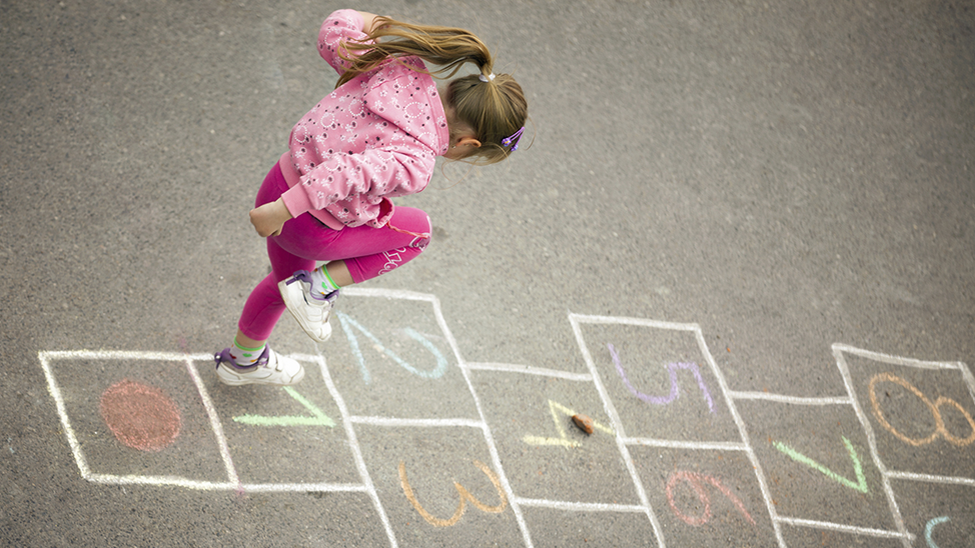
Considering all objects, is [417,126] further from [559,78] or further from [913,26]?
[913,26]

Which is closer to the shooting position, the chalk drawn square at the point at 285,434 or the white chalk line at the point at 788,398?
the chalk drawn square at the point at 285,434

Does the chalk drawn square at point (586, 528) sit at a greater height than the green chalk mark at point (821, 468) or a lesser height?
lesser

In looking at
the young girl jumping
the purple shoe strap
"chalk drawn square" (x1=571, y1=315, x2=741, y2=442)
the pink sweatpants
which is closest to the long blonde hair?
the young girl jumping

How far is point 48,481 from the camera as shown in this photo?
2180 mm

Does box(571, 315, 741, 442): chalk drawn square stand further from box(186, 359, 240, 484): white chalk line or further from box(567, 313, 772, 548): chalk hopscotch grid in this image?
box(186, 359, 240, 484): white chalk line

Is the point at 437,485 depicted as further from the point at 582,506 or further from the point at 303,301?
the point at 303,301

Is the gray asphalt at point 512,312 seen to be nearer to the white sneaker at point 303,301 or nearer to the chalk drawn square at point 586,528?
the chalk drawn square at point 586,528

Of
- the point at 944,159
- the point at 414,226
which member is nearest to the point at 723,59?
the point at 944,159

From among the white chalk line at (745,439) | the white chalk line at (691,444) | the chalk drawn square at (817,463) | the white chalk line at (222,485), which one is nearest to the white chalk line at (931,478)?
the chalk drawn square at (817,463)

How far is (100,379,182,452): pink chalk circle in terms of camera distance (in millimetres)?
2324

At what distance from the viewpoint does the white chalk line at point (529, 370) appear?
2822 mm

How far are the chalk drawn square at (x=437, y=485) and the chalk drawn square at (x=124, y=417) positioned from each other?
57 cm

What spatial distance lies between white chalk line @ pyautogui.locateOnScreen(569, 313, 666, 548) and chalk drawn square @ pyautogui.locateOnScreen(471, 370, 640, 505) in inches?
0.8

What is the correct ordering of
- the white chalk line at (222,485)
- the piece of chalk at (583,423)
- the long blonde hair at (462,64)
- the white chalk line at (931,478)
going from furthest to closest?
1. the white chalk line at (931,478)
2. the piece of chalk at (583,423)
3. the white chalk line at (222,485)
4. the long blonde hair at (462,64)
